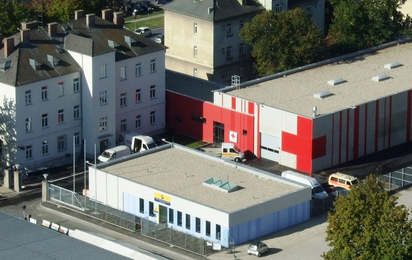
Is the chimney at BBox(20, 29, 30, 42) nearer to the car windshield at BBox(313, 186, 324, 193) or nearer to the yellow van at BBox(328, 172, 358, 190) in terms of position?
the car windshield at BBox(313, 186, 324, 193)

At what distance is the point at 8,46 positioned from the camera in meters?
99.6

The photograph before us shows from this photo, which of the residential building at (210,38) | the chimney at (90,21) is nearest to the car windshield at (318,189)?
the chimney at (90,21)

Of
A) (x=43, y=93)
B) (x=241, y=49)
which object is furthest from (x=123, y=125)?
(x=241, y=49)

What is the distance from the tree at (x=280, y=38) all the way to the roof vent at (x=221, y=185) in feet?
74.4

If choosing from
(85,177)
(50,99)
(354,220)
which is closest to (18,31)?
(50,99)

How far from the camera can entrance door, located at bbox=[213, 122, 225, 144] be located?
10544cm

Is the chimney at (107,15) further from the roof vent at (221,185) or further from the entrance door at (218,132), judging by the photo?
the roof vent at (221,185)

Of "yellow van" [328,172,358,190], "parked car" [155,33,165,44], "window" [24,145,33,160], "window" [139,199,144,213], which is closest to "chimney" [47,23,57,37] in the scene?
"window" [24,145,33,160]

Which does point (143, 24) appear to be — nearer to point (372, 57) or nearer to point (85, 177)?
point (372, 57)

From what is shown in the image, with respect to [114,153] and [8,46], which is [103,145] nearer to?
[114,153]

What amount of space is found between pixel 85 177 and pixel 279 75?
22.7m

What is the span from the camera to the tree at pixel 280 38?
110 m

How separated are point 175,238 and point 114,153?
1616 centimetres

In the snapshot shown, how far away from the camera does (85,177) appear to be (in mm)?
95000
